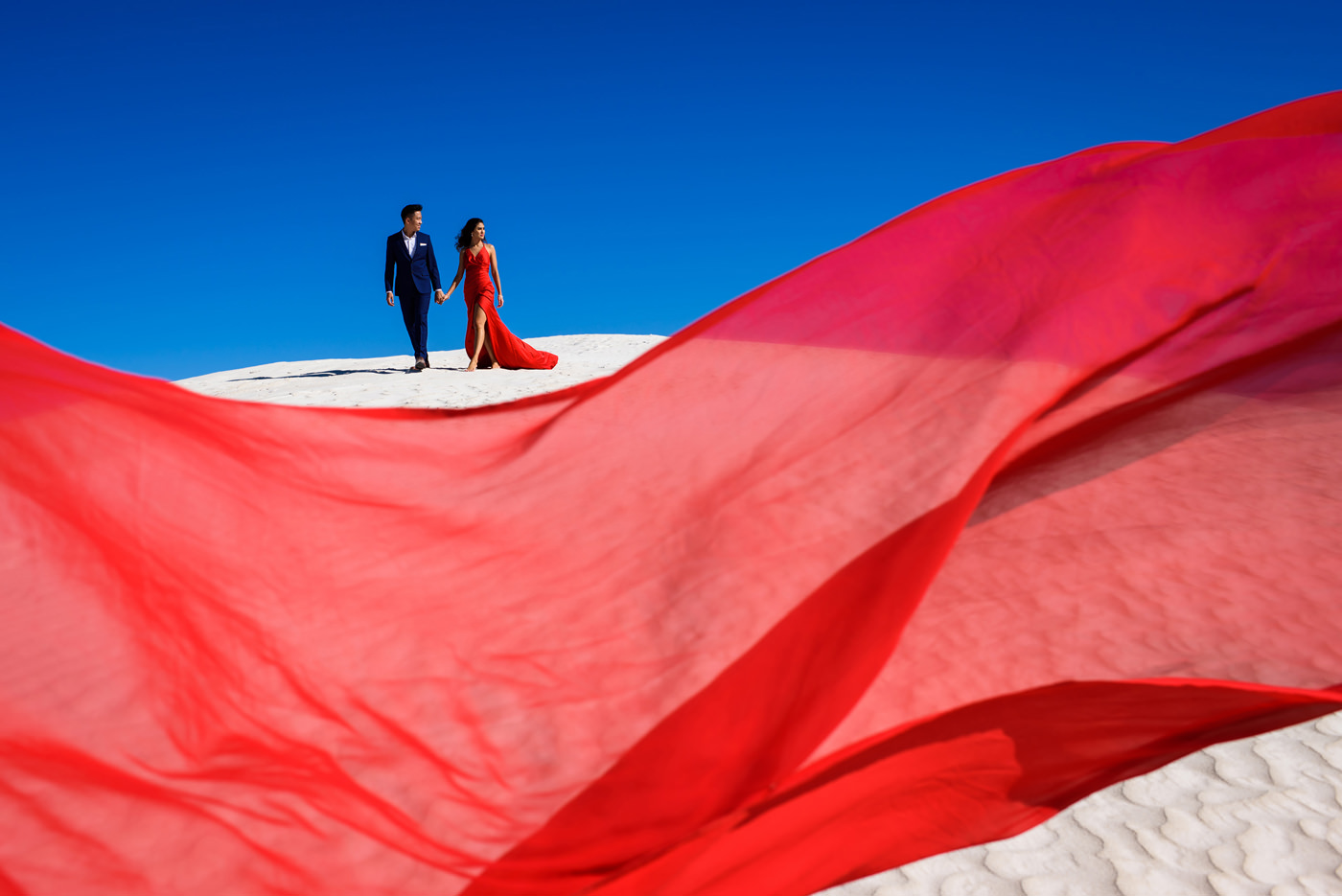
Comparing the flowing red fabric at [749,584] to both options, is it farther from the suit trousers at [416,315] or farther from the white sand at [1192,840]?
the suit trousers at [416,315]

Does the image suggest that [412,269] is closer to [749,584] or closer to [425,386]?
[425,386]

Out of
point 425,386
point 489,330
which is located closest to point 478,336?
point 489,330

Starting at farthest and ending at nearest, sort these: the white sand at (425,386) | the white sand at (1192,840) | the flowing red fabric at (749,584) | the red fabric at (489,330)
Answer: the red fabric at (489,330), the white sand at (425,386), the white sand at (1192,840), the flowing red fabric at (749,584)

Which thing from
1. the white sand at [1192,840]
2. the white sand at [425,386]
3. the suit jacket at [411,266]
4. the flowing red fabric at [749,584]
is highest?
the suit jacket at [411,266]

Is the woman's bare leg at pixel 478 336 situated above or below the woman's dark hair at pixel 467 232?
below

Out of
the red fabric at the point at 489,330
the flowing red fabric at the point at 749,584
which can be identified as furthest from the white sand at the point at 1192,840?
the red fabric at the point at 489,330

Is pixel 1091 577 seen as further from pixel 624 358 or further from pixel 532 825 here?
pixel 624 358

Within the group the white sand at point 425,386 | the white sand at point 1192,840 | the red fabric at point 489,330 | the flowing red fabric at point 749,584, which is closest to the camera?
the flowing red fabric at point 749,584

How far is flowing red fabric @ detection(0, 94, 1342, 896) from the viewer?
153 centimetres

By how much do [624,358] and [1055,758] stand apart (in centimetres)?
1299

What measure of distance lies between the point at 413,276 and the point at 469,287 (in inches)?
27.9

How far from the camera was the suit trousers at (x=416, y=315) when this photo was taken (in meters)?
11.2

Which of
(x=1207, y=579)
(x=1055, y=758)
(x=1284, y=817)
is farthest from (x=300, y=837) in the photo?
(x=1284, y=817)

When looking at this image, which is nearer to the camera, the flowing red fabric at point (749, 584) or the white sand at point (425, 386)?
the flowing red fabric at point (749, 584)
